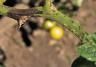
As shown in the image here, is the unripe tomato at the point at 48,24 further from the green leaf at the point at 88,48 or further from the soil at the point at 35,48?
the green leaf at the point at 88,48

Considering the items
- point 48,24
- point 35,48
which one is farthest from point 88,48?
point 35,48

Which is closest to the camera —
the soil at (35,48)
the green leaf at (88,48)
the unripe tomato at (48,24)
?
the green leaf at (88,48)

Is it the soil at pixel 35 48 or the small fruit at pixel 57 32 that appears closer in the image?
the small fruit at pixel 57 32

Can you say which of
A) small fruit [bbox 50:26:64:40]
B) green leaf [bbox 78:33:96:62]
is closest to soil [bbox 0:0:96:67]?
small fruit [bbox 50:26:64:40]

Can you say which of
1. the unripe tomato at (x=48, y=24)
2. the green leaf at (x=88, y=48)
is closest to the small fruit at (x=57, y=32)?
the unripe tomato at (x=48, y=24)

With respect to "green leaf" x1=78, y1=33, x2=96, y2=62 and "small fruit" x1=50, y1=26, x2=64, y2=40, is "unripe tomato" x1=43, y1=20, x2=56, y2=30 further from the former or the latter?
"green leaf" x1=78, y1=33, x2=96, y2=62

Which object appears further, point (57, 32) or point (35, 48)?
point (35, 48)

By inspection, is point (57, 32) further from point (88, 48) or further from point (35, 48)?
point (88, 48)

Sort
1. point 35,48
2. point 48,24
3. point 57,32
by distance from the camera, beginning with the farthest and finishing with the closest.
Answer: point 35,48 < point 48,24 < point 57,32
